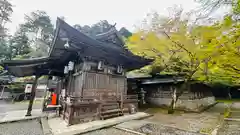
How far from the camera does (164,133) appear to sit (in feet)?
15.4

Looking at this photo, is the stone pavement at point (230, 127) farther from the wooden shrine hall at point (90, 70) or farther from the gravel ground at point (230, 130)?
the wooden shrine hall at point (90, 70)

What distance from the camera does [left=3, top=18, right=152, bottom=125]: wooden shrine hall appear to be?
5.48m

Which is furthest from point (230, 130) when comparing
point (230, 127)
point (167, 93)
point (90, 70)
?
point (90, 70)

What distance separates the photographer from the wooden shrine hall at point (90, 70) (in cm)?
548

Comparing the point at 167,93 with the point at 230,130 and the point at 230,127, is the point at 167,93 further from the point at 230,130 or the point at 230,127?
the point at 230,130

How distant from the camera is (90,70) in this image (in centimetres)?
669

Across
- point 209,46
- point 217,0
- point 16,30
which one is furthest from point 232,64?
point 16,30

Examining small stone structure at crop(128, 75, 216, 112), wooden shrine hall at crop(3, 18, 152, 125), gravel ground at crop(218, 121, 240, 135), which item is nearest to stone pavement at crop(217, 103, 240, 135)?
gravel ground at crop(218, 121, 240, 135)

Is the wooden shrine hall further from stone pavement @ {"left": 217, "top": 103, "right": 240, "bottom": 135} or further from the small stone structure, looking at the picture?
the small stone structure

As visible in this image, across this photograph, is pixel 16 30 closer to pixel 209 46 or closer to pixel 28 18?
pixel 28 18

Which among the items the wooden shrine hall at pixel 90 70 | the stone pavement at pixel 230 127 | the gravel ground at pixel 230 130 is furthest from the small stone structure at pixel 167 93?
the wooden shrine hall at pixel 90 70

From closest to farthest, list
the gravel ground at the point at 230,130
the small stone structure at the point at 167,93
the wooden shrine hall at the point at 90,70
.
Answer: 1. the gravel ground at the point at 230,130
2. the wooden shrine hall at the point at 90,70
3. the small stone structure at the point at 167,93

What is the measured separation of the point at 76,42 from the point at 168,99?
1035 centimetres

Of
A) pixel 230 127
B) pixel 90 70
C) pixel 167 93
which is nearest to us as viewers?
pixel 230 127
